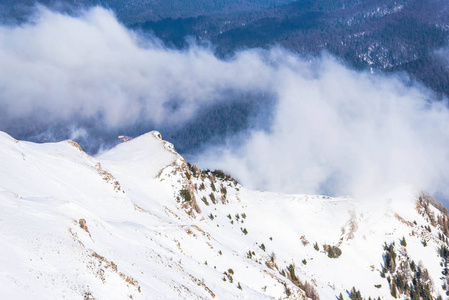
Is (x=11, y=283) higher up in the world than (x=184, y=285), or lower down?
lower down

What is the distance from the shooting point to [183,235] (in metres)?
73.2

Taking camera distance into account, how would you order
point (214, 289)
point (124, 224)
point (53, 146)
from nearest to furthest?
point (214, 289) → point (124, 224) → point (53, 146)

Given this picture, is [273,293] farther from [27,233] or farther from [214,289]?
[27,233]

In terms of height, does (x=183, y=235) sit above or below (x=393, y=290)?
below

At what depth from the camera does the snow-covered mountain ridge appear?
128 feet

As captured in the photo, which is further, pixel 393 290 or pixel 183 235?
pixel 393 290

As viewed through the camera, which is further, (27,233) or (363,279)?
(363,279)

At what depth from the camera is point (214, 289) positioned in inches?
2235

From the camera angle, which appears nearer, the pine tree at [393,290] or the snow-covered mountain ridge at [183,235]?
the snow-covered mountain ridge at [183,235]

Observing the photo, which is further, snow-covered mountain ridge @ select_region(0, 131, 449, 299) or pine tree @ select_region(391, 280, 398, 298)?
pine tree @ select_region(391, 280, 398, 298)

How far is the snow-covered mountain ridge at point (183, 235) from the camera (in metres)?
38.9

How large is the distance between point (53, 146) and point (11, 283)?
73800 millimetres

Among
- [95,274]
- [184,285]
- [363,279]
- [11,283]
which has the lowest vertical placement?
[11,283]

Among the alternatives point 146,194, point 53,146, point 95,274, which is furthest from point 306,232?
point 95,274
